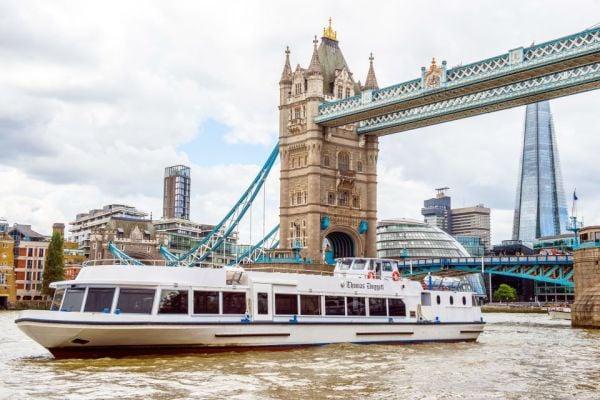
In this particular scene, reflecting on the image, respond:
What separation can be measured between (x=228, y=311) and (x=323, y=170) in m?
35.3

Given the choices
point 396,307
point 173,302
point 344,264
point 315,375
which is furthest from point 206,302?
point 396,307

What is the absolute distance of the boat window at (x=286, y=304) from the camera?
29.8 metres

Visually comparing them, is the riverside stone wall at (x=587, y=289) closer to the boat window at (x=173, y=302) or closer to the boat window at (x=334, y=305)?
the boat window at (x=334, y=305)

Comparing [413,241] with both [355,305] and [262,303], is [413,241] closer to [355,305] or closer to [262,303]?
[355,305]

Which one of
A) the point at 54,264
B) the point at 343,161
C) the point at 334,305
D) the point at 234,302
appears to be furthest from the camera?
the point at 54,264

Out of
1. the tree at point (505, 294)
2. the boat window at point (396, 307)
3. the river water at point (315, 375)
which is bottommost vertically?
the river water at point (315, 375)

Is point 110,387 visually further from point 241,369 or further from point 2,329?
point 2,329

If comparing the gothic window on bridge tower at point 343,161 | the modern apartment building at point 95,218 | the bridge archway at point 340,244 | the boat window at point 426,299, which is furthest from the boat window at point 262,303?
the modern apartment building at point 95,218

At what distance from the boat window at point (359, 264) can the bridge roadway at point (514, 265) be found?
157ft

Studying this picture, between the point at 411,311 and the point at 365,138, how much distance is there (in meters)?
32.8

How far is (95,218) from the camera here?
148 meters

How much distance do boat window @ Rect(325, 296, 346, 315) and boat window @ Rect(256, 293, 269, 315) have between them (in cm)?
309

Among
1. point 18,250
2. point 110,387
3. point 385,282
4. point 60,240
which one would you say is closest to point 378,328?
point 385,282

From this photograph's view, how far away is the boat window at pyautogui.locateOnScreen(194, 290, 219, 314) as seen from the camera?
27.5m
